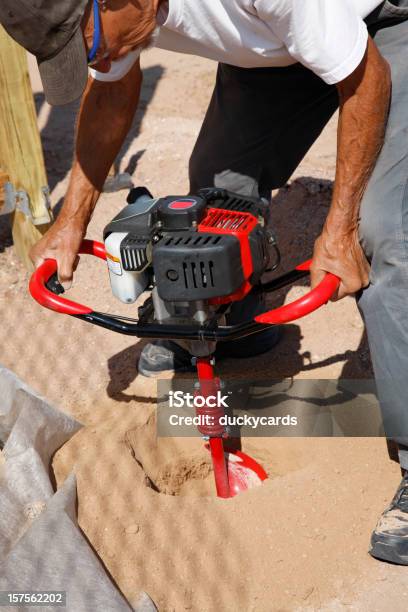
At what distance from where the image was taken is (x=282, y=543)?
220cm

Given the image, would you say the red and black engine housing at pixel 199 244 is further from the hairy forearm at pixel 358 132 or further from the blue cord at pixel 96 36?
the blue cord at pixel 96 36

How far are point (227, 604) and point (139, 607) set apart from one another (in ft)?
0.79

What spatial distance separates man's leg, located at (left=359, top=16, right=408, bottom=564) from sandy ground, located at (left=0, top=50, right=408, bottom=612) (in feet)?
0.32

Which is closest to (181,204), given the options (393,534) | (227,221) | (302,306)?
(227,221)

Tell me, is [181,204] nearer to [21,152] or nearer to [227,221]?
[227,221]

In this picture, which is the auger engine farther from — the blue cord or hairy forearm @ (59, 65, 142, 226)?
the blue cord

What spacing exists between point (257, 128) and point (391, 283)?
83cm

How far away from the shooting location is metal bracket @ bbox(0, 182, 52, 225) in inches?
130

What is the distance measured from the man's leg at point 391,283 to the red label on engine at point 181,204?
438 millimetres

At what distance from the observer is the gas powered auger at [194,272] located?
1877 millimetres

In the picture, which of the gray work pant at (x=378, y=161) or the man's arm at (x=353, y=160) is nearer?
the man's arm at (x=353, y=160)

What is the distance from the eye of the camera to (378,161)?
6.93 feet

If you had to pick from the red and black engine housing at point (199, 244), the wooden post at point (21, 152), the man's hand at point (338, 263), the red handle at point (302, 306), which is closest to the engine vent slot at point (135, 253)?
the red and black engine housing at point (199, 244)

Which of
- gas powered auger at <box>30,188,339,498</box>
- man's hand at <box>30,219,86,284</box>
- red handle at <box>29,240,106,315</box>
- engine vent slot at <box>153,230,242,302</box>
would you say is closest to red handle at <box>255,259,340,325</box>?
gas powered auger at <box>30,188,339,498</box>
